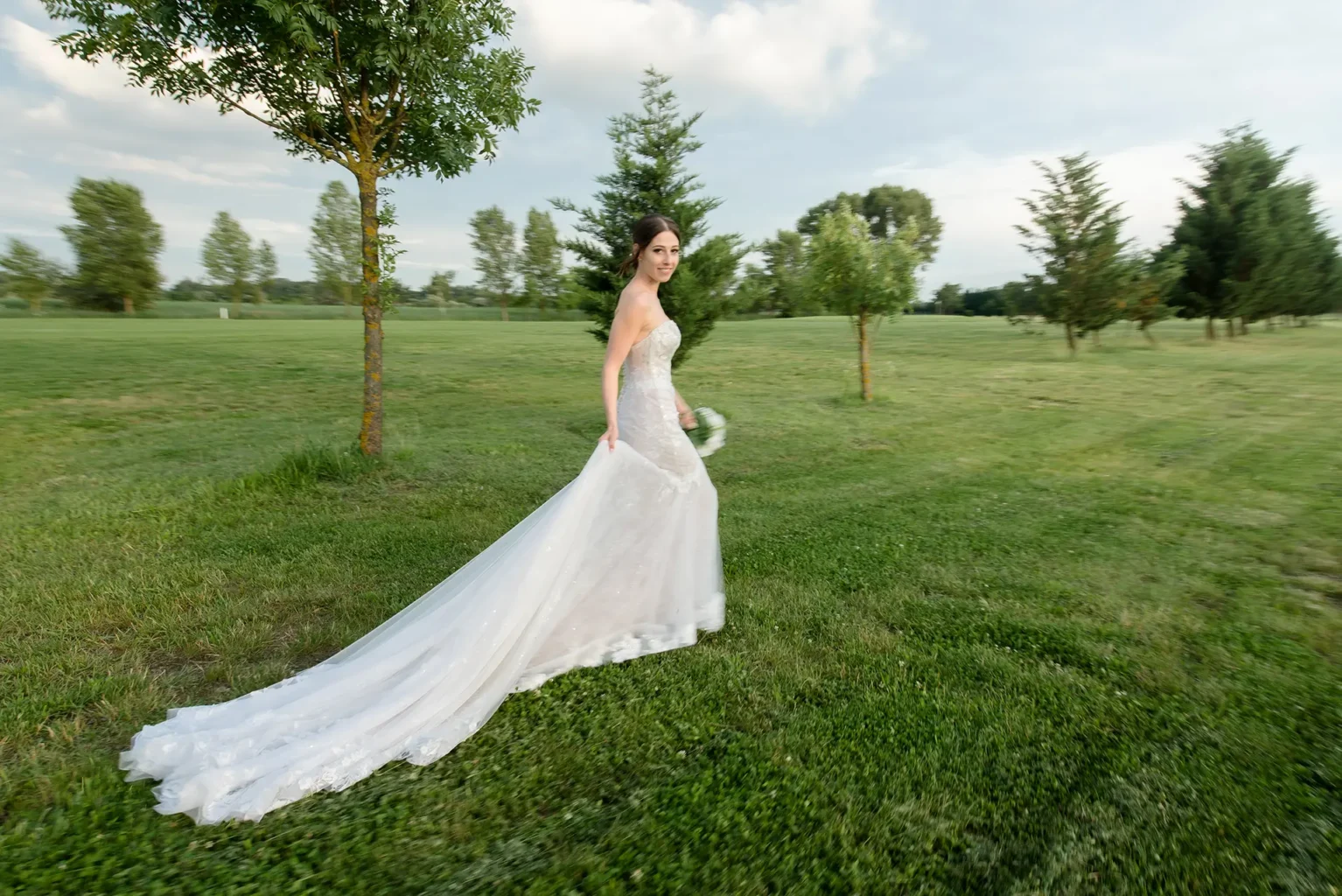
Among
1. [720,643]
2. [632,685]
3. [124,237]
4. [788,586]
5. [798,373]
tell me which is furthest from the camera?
[124,237]

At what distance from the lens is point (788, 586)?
5836 mm

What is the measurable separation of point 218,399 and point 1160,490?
18670 millimetres

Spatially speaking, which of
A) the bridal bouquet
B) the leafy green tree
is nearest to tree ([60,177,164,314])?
the leafy green tree

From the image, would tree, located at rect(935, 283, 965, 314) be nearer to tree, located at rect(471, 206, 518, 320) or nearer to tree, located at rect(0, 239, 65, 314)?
tree, located at rect(471, 206, 518, 320)

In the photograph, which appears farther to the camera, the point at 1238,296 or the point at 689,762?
the point at 1238,296

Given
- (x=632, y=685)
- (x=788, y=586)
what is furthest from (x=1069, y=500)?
(x=632, y=685)

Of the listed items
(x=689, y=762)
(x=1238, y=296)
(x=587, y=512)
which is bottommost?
(x=689, y=762)

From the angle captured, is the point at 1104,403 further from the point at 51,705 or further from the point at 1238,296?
the point at 1238,296

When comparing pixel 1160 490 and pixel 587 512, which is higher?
pixel 587 512

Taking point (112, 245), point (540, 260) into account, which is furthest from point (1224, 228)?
point (112, 245)

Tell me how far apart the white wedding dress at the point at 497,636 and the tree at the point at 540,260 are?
203ft

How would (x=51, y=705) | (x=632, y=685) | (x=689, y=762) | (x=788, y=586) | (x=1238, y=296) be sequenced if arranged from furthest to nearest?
(x=1238, y=296) < (x=788, y=586) < (x=632, y=685) < (x=51, y=705) < (x=689, y=762)

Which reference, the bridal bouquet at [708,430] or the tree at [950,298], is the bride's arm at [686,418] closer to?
the bridal bouquet at [708,430]

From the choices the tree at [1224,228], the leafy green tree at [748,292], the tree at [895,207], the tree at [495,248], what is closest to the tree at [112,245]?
the tree at [495,248]
